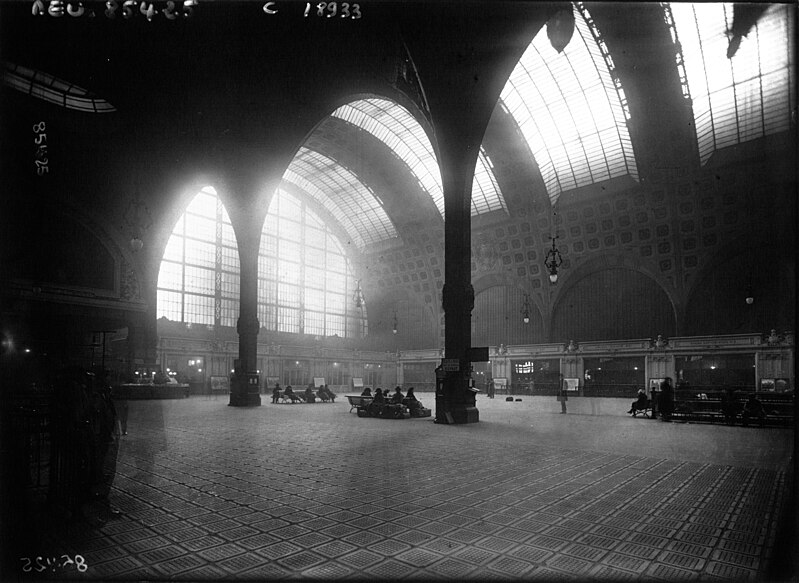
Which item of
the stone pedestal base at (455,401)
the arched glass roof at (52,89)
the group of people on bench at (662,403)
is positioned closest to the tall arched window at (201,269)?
the arched glass roof at (52,89)

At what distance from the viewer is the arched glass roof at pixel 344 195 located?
37594 millimetres

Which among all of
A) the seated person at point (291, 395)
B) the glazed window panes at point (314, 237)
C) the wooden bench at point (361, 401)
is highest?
the glazed window panes at point (314, 237)

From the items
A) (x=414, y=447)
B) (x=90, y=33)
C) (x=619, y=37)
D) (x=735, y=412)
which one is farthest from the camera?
(x=619, y=37)

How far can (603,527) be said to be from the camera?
433 cm

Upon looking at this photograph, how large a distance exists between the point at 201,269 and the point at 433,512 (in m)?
34.3

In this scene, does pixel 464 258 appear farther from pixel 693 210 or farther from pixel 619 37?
pixel 693 210

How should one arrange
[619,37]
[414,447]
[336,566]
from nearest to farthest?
[336,566] < [414,447] < [619,37]

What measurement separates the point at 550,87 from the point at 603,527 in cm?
2674

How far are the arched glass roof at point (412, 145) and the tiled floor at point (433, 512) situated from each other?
2610cm

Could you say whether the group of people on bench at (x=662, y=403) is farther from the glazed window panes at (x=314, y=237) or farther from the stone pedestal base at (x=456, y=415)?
the glazed window panes at (x=314, y=237)

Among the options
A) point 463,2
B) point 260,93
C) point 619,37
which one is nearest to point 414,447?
point 463,2

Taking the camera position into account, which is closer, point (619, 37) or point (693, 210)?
point (619, 37)

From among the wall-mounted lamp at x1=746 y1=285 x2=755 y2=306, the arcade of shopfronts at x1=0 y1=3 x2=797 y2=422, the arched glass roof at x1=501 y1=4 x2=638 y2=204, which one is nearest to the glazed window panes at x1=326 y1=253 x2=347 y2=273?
the arcade of shopfronts at x1=0 y1=3 x2=797 y2=422

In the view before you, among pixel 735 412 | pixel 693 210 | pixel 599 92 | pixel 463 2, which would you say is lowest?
pixel 735 412
